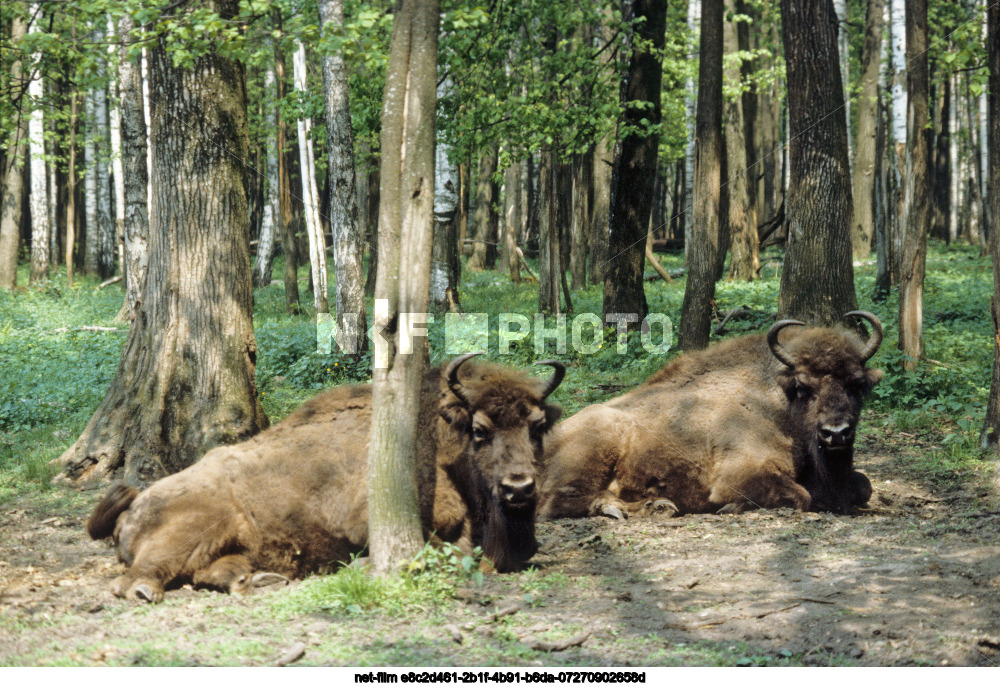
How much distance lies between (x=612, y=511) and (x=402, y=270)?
11.7 feet

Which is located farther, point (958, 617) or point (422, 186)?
point (422, 186)

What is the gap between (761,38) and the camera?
123 feet

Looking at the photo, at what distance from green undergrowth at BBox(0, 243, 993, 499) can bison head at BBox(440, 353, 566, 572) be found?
4579 mm

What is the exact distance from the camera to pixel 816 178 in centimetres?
1223

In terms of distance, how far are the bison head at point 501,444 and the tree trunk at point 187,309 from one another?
2828mm

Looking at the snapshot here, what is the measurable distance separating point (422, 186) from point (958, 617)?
13.9ft

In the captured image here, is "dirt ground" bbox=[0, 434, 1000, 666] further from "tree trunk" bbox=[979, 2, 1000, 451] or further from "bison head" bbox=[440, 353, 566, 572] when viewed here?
"tree trunk" bbox=[979, 2, 1000, 451]

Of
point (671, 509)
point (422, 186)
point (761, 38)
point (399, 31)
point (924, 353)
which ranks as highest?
point (761, 38)

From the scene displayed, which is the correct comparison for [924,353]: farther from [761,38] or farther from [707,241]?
[761,38]

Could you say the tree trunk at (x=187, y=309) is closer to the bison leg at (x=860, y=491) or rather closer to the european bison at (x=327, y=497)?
the european bison at (x=327, y=497)

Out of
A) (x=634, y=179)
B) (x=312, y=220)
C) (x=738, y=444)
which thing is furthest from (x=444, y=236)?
(x=738, y=444)

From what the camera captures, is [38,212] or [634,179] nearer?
[634,179]

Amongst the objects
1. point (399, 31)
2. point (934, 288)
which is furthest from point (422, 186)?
point (934, 288)

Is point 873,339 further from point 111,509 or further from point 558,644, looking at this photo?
point 111,509
